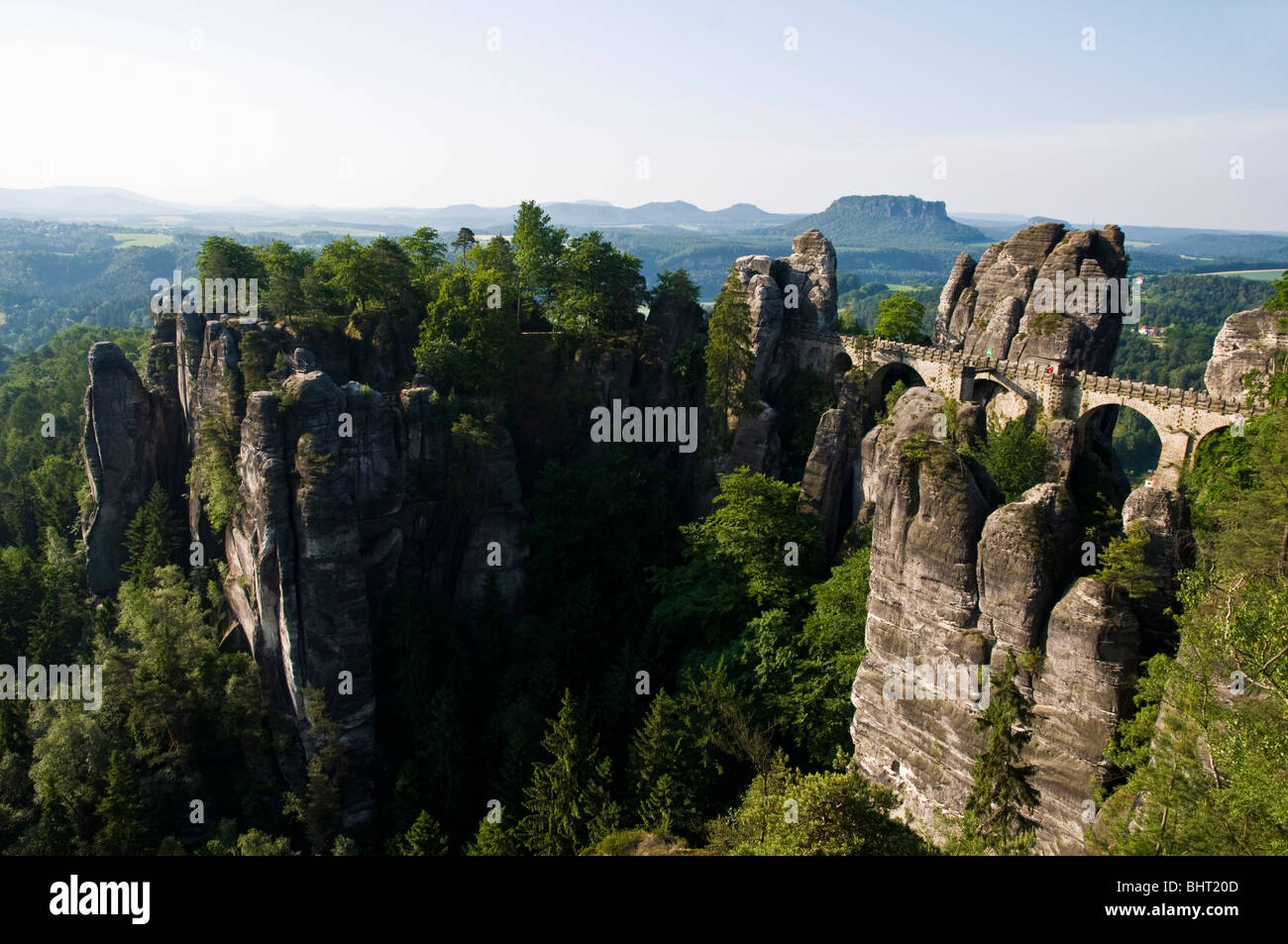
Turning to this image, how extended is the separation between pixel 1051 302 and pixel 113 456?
49.1 meters

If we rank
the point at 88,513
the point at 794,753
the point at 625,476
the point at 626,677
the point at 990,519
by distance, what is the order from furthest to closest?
1. the point at 88,513
2. the point at 625,476
3. the point at 626,677
4. the point at 794,753
5. the point at 990,519

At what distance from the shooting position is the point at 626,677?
1363 inches

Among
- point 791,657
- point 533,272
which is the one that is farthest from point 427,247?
point 791,657

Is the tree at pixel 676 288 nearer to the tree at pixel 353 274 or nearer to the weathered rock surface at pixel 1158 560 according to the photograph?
the tree at pixel 353 274

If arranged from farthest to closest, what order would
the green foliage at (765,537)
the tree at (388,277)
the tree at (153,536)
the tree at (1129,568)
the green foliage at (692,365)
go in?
the green foliage at (692,365) < the tree at (388,277) < the tree at (153,536) < the green foliage at (765,537) < the tree at (1129,568)

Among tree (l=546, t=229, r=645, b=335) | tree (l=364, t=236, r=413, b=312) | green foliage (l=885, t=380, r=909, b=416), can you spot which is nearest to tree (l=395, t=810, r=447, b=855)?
tree (l=546, t=229, r=645, b=335)

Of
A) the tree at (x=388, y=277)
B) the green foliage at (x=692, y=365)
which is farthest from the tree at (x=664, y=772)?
the tree at (x=388, y=277)

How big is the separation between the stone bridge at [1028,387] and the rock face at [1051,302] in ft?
3.83

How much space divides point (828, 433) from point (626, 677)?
1430 centimetres

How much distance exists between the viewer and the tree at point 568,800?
27.7 m

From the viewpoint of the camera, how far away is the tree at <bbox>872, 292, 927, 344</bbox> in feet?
156

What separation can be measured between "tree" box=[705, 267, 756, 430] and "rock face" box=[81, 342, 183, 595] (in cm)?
3058

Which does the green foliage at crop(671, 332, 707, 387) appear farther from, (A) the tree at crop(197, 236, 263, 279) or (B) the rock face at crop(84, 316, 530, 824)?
(A) the tree at crop(197, 236, 263, 279)
